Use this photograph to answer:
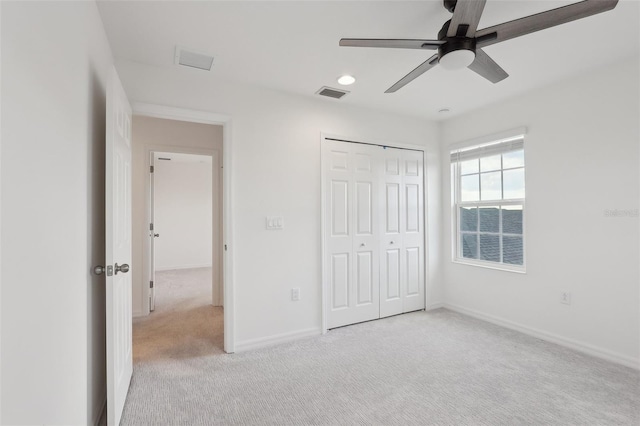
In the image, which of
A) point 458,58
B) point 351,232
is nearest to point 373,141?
point 351,232

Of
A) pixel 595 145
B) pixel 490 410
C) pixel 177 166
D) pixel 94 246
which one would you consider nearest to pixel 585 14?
pixel 595 145

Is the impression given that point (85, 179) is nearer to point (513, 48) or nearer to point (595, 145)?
point (513, 48)

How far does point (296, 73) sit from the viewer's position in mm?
2756

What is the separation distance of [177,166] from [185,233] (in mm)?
1579

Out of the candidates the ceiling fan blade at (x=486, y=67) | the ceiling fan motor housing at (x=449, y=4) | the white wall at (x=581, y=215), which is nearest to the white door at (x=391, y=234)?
the white wall at (x=581, y=215)

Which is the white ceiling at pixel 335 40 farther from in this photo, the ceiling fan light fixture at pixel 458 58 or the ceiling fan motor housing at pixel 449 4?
the ceiling fan light fixture at pixel 458 58

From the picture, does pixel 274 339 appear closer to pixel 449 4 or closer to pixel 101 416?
pixel 101 416

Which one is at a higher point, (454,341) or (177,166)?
(177,166)

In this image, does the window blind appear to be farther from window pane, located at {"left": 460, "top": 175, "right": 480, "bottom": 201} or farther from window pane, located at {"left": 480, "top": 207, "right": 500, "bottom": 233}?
window pane, located at {"left": 480, "top": 207, "right": 500, "bottom": 233}

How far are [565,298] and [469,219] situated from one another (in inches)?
51.6

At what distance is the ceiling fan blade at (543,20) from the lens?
1.41 meters

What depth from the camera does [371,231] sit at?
3695 millimetres

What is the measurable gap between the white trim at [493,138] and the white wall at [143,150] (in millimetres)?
3308

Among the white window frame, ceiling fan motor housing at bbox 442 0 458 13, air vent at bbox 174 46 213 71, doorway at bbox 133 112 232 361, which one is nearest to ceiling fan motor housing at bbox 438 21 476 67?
ceiling fan motor housing at bbox 442 0 458 13
